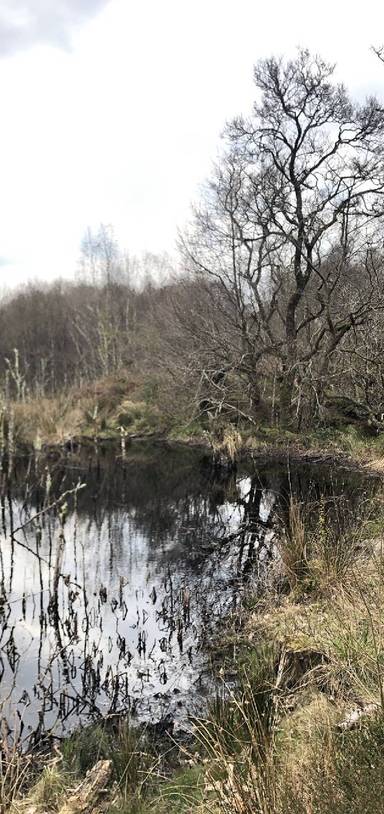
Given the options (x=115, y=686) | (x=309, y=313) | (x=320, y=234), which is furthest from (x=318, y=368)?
(x=115, y=686)

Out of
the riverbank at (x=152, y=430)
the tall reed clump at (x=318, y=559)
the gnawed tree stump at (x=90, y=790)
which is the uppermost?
the riverbank at (x=152, y=430)

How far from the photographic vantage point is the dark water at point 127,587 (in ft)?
14.7

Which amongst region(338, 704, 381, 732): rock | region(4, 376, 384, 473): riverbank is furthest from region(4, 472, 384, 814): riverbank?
region(4, 376, 384, 473): riverbank

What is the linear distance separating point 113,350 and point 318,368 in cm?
1096

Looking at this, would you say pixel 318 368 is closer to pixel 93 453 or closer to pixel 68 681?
pixel 93 453

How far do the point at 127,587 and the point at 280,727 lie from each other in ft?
11.7

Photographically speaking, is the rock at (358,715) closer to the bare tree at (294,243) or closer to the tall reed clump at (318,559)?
the tall reed clump at (318,559)

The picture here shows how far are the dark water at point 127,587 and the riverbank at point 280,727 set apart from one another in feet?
1.13

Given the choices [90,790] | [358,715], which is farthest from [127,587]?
[358,715]

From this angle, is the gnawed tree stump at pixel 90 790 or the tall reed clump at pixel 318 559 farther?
the tall reed clump at pixel 318 559

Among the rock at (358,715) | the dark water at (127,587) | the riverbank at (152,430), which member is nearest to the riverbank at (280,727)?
the rock at (358,715)

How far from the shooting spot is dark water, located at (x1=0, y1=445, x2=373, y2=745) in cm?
448

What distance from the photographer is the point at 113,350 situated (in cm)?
2384

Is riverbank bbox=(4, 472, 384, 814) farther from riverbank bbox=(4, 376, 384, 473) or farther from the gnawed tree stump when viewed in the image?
riverbank bbox=(4, 376, 384, 473)
